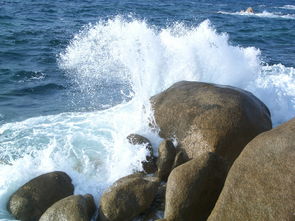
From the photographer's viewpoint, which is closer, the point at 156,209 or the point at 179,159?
the point at 156,209

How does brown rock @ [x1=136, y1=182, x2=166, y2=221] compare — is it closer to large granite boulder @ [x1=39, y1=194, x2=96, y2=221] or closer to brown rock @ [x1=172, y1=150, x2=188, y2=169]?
brown rock @ [x1=172, y1=150, x2=188, y2=169]

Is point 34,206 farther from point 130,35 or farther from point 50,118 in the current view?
point 130,35

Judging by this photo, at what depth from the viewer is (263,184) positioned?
4531 millimetres

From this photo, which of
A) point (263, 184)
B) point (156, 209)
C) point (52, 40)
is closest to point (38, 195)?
point (156, 209)

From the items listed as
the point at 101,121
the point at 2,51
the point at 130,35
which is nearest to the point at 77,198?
the point at 101,121

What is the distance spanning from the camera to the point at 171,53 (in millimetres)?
10461

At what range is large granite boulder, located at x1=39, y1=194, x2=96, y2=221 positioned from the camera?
5219 mm

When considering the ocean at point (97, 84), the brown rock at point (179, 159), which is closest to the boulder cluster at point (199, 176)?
the brown rock at point (179, 159)

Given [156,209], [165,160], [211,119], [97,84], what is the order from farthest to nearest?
[97,84] < [211,119] < [165,160] < [156,209]

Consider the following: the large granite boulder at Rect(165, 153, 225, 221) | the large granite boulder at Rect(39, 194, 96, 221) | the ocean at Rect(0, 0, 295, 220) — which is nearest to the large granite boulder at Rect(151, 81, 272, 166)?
the ocean at Rect(0, 0, 295, 220)

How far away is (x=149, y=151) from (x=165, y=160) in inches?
25.5

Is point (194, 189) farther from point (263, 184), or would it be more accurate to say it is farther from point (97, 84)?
point (97, 84)

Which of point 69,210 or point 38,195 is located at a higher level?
point 69,210

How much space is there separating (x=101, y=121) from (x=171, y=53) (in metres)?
2.71
